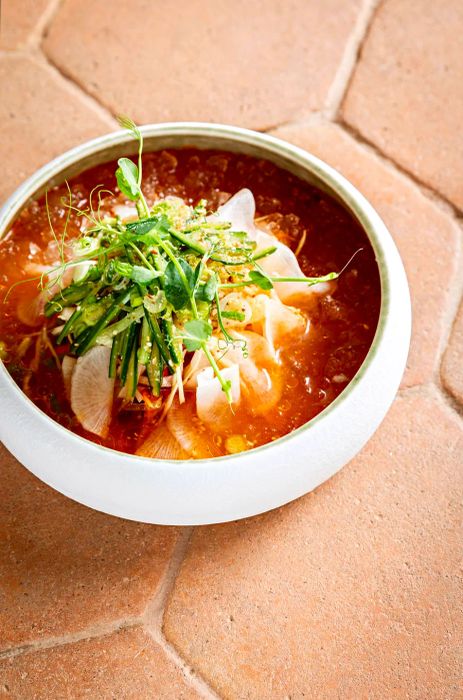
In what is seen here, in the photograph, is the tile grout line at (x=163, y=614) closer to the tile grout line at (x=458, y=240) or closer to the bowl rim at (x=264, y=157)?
the bowl rim at (x=264, y=157)

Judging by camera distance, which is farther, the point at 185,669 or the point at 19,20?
the point at 19,20

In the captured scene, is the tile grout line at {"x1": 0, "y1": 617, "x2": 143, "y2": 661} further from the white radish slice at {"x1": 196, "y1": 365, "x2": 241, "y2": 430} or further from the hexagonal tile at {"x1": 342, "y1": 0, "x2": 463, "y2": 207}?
the hexagonal tile at {"x1": 342, "y1": 0, "x2": 463, "y2": 207}

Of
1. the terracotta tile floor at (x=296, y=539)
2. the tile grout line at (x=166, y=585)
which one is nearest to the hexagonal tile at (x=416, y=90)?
the terracotta tile floor at (x=296, y=539)

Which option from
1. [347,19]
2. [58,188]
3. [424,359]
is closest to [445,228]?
[424,359]

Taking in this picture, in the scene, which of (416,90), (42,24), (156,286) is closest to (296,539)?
(156,286)

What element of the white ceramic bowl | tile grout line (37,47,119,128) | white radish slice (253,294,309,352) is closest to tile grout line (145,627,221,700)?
the white ceramic bowl

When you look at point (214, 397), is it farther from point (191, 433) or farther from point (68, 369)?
point (68, 369)
